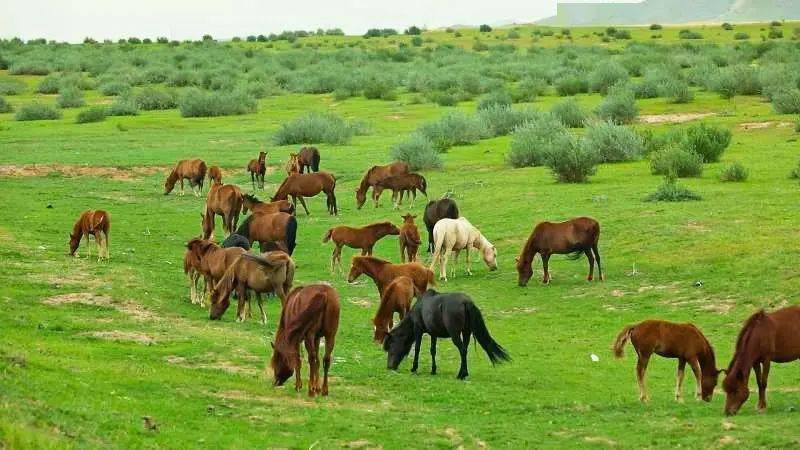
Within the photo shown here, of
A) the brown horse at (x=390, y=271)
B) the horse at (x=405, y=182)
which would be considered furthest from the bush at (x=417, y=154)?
the brown horse at (x=390, y=271)

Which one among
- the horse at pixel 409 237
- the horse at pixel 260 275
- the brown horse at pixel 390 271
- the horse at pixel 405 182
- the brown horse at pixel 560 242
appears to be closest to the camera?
the horse at pixel 260 275

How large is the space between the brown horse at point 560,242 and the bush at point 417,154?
49.0 feet

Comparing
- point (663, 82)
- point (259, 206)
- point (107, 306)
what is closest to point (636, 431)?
point (107, 306)

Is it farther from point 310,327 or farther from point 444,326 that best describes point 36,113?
point 310,327

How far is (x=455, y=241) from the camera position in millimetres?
23312

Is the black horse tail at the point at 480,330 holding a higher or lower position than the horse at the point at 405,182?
higher

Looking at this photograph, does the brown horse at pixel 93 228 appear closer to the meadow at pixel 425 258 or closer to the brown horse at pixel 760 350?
the meadow at pixel 425 258

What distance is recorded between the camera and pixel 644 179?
3278 centimetres

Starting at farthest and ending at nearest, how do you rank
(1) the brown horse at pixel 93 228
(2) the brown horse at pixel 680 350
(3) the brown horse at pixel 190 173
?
1. (3) the brown horse at pixel 190 173
2. (1) the brown horse at pixel 93 228
3. (2) the brown horse at pixel 680 350

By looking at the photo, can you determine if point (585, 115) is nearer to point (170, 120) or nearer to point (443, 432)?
point (170, 120)

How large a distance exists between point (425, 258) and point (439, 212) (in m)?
1.05

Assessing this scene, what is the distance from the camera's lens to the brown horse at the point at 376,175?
31.5 metres

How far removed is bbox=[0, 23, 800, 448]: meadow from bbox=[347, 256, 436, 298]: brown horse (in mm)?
867

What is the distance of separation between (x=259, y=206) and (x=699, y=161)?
1286 centimetres
